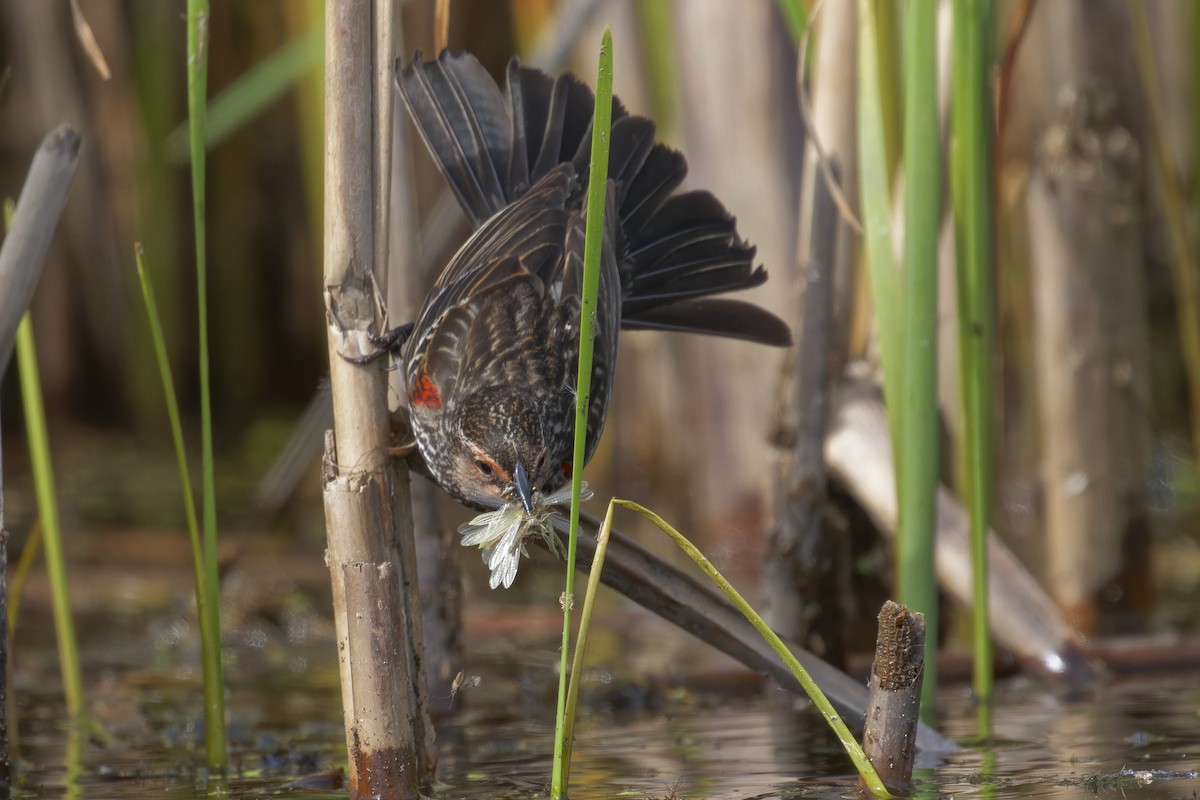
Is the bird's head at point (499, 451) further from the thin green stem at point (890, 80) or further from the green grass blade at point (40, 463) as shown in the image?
the thin green stem at point (890, 80)

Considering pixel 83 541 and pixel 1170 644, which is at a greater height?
pixel 83 541

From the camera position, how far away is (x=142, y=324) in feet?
22.7

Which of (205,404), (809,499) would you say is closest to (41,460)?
(205,404)

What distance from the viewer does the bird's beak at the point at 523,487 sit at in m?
2.41

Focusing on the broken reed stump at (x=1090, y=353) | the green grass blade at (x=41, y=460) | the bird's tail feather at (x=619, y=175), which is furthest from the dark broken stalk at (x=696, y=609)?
the broken reed stump at (x=1090, y=353)

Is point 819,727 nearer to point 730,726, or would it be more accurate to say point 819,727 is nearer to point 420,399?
point 730,726

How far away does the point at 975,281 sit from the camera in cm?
261

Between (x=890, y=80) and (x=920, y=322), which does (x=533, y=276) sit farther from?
(x=890, y=80)

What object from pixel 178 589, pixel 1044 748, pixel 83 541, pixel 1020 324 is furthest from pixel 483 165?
pixel 83 541

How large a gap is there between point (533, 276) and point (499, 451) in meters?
0.43

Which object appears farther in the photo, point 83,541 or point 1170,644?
point 83,541

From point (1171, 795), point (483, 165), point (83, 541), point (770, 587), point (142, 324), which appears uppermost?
point (142, 324)

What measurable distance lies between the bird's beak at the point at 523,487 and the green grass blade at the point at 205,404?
1.61ft

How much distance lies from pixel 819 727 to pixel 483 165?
131cm
